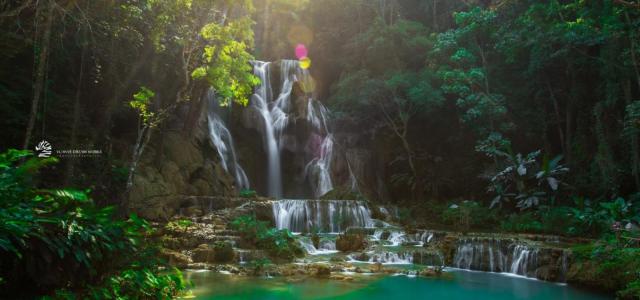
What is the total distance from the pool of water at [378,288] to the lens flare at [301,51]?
23.7 metres

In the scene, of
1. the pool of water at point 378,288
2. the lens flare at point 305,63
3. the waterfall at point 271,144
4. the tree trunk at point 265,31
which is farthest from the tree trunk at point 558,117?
the tree trunk at point 265,31

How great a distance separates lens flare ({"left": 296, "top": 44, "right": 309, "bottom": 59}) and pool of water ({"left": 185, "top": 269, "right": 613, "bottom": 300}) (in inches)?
933

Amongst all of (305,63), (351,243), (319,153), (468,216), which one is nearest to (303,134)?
(319,153)

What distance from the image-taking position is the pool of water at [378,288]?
8298 millimetres

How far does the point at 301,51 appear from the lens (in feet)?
105

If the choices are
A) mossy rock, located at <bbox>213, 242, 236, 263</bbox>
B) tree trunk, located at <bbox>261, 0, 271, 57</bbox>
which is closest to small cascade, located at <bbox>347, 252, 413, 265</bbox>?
mossy rock, located at <bbox>213, 242, 236, 263</bbox>

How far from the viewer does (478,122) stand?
2070 cm

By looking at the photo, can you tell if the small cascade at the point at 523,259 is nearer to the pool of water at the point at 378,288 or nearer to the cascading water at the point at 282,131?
the pool of water at the point at 378,288

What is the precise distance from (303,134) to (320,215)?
7.61 meters

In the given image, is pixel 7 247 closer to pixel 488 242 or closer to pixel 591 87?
pixel 488 242

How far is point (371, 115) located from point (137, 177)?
12.5 metres

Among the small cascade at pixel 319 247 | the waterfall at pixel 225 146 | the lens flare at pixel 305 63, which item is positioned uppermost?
the lens flare at pixel 305 63

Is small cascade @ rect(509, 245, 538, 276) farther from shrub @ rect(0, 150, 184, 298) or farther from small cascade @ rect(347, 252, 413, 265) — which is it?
shrub @ rect(0, 150, 184, 298)

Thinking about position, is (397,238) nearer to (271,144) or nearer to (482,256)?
(482,256)
